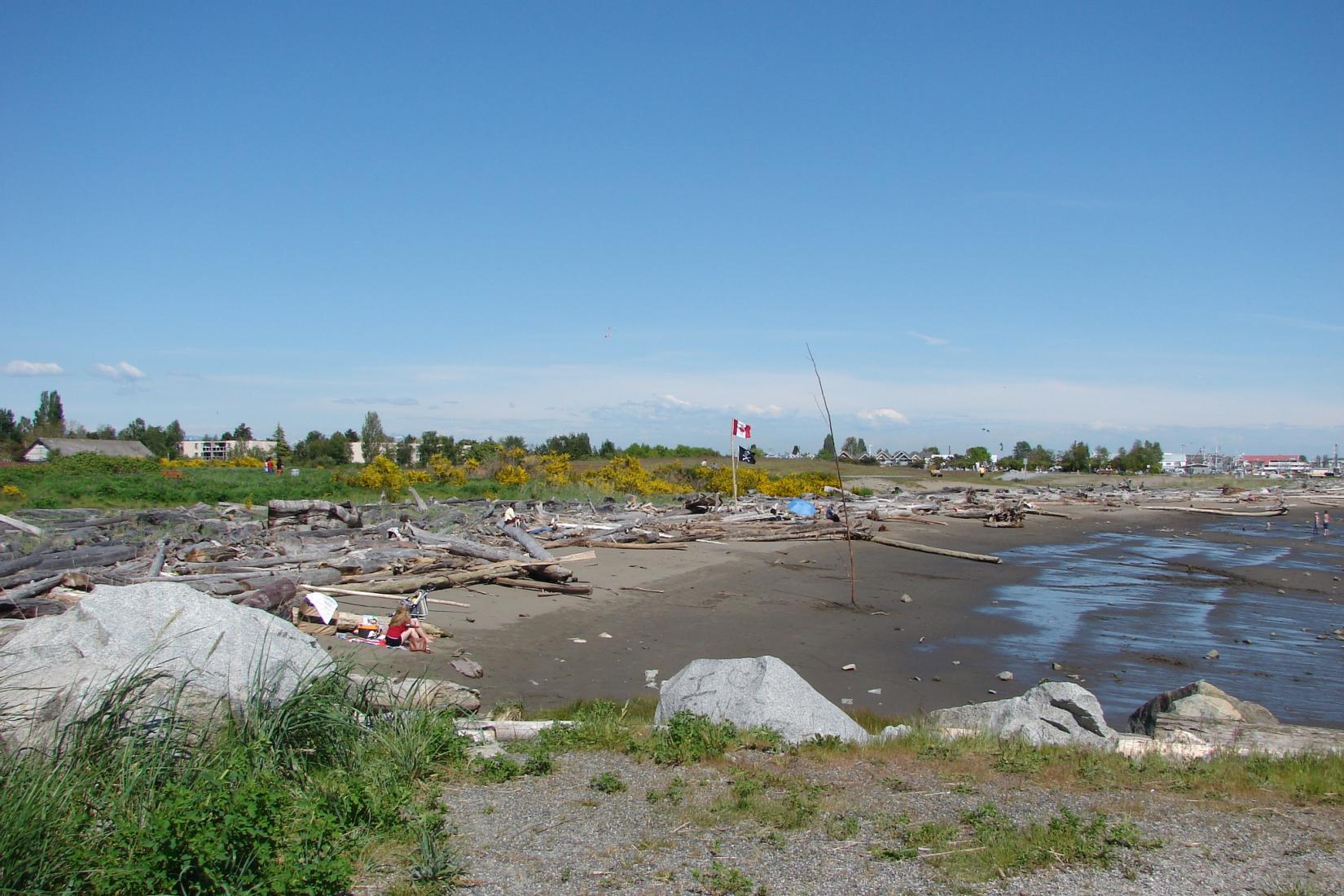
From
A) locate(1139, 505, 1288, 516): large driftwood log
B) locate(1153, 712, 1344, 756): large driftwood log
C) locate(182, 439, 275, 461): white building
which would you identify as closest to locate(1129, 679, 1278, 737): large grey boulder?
locate(1153, 712, 1344, 756): large driftwood log

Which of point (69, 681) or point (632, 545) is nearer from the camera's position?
point (69, 681)

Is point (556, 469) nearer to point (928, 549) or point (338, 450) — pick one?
point (928, 549)

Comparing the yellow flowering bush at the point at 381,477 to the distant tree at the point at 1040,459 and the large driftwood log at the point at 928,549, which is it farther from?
the distant tree at the point at 1040,459

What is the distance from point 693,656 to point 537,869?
7968 millimetres

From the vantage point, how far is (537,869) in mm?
4750

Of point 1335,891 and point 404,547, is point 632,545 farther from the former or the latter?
point 1335,891

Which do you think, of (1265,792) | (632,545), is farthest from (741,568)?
(1265,792)

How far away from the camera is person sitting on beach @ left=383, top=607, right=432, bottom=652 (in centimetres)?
1170

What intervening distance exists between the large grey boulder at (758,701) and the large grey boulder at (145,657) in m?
3.19

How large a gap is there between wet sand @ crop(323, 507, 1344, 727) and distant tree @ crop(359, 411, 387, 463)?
63039mm

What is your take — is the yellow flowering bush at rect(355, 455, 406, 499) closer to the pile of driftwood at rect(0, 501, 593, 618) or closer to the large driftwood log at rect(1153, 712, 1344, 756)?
the pile of driftwood at rect(0, 501, 593, 618)

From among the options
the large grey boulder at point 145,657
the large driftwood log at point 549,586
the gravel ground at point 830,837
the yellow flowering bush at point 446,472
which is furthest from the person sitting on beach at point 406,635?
the yellow flowering bush at point 446,472

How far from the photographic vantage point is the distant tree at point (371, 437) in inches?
3194

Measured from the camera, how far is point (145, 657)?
5871 millimetres
